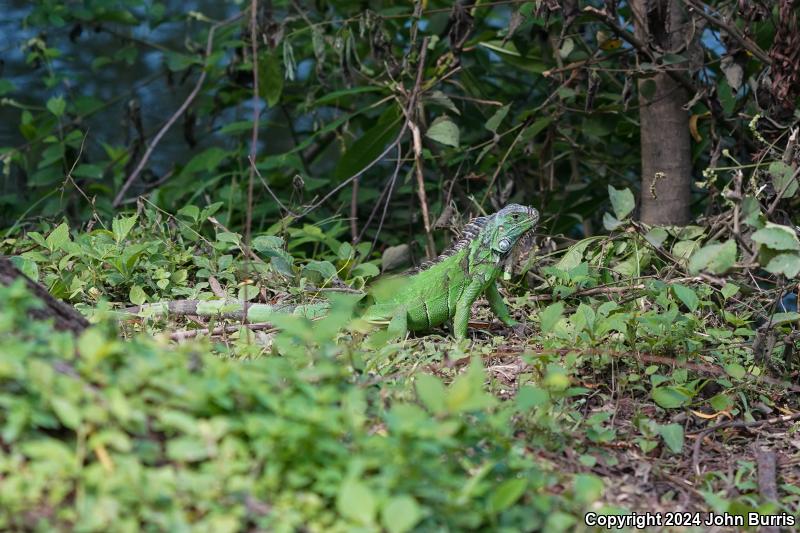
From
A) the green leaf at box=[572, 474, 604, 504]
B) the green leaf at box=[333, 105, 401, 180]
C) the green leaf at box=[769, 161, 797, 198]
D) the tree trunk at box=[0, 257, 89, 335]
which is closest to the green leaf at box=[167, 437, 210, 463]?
the tree trunk at box=[0, 257, 89, 335]

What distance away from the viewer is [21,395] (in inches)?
96.8

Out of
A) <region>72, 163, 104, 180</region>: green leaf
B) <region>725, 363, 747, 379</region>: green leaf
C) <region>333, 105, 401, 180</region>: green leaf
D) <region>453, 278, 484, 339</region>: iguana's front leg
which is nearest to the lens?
<region>725, 363, 747, 379</region>: green leaf

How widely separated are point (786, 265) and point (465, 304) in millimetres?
1644

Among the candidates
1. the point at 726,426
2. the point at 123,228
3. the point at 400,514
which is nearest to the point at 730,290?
the point at 726,426

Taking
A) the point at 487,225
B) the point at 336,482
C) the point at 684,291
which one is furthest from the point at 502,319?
the point at 336,482

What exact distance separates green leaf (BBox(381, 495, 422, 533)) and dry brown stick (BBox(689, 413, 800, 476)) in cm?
158

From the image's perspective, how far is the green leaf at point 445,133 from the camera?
5.86 meters

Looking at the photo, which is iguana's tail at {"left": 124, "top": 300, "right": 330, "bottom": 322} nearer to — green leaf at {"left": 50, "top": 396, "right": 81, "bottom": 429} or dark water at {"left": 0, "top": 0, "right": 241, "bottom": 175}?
green leaf at {"left": 50, "top": 396, "right": 81, "bottom": 429}

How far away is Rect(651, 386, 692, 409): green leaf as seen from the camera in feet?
12.7

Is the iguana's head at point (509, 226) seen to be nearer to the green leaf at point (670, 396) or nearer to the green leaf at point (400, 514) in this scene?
the green leaf at point (670, 396)

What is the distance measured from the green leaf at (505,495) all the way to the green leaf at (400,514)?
0.90 feet

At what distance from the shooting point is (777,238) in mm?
3430

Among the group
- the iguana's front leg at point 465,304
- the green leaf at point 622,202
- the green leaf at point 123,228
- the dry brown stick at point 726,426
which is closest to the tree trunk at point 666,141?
the green leaf at point 622,202

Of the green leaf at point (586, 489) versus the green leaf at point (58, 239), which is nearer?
the green leaf at point (586, 489)
